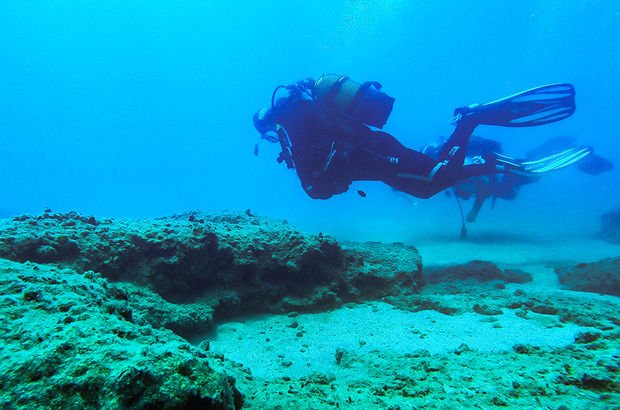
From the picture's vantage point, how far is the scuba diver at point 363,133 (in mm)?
6512

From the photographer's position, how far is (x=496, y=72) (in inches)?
2901

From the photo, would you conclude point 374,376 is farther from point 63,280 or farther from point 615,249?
point 615,249

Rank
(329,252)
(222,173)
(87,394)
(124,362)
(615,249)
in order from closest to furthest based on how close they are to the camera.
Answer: (87,394), (124,362), (329,252), (615,249), (222,173)

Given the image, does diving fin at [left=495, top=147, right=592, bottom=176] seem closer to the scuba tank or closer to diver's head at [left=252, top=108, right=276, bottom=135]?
the scuba tank

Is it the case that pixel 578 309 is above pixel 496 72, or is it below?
below

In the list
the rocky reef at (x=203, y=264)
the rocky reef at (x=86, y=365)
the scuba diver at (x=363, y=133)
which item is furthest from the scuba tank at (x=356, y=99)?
the rocky reef at (x=86, y=365)

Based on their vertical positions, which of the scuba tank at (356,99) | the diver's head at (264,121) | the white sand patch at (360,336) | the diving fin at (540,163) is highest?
the diver's head at (264,121)

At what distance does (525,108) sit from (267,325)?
7.59 metres

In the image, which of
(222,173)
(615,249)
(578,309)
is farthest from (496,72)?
(222,173)

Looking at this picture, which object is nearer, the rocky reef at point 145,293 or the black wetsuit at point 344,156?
the rocky reef at point 145,293

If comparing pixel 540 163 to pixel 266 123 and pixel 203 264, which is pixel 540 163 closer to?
pixel 266 123

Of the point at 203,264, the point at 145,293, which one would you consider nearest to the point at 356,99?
the point at 203,264

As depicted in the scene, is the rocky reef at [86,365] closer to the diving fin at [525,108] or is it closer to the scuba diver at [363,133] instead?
the scuba diver at [363,133]

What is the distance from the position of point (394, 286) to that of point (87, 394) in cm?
438
